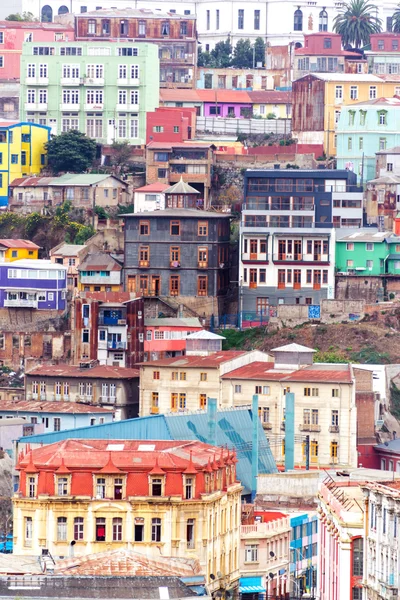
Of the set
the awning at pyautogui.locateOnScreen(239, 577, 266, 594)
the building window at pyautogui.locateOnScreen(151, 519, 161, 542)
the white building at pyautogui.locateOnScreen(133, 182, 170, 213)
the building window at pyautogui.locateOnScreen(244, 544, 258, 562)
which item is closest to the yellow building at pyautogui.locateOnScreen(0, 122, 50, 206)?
the white building at pyautogui.locateOnScreen(133, 182, 170, 213)

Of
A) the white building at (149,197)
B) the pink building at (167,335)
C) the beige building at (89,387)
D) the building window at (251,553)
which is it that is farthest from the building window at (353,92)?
the building window at (251,553)

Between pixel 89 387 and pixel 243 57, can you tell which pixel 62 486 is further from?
pixel 243 57

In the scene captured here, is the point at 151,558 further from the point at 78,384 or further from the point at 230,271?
the point at 230,271

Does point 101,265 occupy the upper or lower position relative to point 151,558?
upper

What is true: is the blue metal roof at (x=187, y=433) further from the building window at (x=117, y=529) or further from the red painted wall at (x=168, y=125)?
the red painted wall at (x=168, y=125)

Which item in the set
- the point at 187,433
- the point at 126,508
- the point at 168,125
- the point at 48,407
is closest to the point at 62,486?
the point at 126,508

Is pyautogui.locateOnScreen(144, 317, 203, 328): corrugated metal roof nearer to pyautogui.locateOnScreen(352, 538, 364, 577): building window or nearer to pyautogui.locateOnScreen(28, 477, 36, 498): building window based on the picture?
pyautogui.locateOnScreen(28, 477, 36, 498): building window

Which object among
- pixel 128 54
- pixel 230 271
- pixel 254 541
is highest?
pixel 128 54

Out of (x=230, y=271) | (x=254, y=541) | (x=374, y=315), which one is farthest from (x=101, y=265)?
(x=254, y=541)
